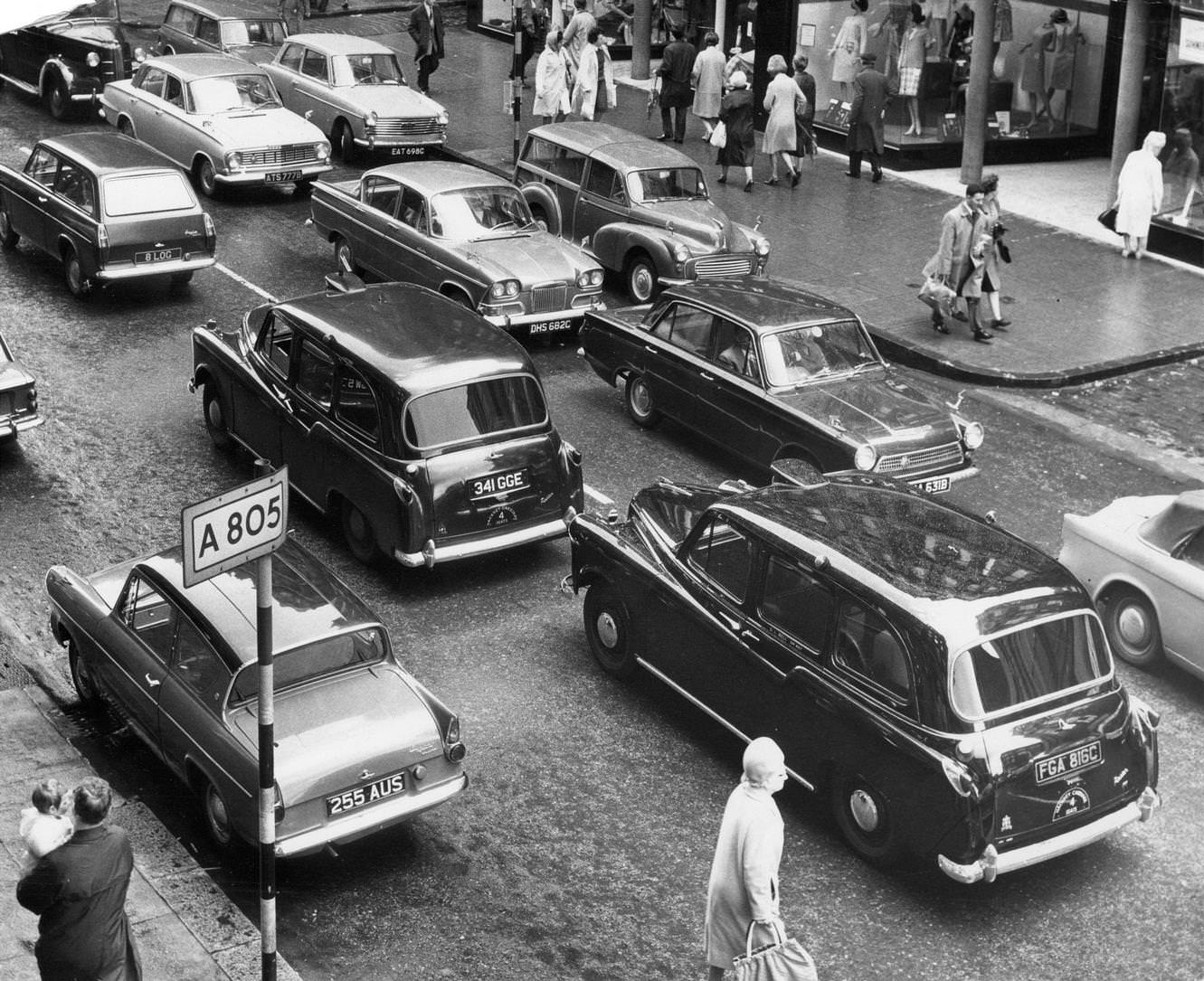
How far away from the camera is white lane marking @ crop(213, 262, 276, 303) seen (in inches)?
708

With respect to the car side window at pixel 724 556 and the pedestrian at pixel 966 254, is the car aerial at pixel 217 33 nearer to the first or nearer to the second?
the pedestrian at pixel 966 254

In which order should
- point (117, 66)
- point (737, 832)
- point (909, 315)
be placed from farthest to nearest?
point (117, 66)
point (909, 315)
point (737, 832)

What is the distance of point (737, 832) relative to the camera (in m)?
6.94

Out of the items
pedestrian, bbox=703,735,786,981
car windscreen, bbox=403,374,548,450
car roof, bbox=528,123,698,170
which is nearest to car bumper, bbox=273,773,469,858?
pedestrian, bbox=703,735,786,981

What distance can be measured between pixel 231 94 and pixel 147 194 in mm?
5045

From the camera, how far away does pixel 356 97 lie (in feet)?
78.1

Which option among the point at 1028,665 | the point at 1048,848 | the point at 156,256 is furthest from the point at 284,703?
the point at 156,256

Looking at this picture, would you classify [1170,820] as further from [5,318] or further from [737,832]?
[5,318]

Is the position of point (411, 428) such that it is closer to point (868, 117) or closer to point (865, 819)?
point (865, 819)

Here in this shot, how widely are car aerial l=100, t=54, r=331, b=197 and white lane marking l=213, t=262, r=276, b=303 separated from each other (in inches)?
89.2

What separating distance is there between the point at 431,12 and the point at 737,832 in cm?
2232

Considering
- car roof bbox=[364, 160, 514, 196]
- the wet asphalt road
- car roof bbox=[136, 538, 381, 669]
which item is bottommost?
the wet asphalt road

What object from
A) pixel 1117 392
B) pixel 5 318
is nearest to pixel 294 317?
pixel 5 318

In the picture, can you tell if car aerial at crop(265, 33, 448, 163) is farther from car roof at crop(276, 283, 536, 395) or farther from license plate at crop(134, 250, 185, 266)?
car roof at crop(276, 283, 536, 395)
